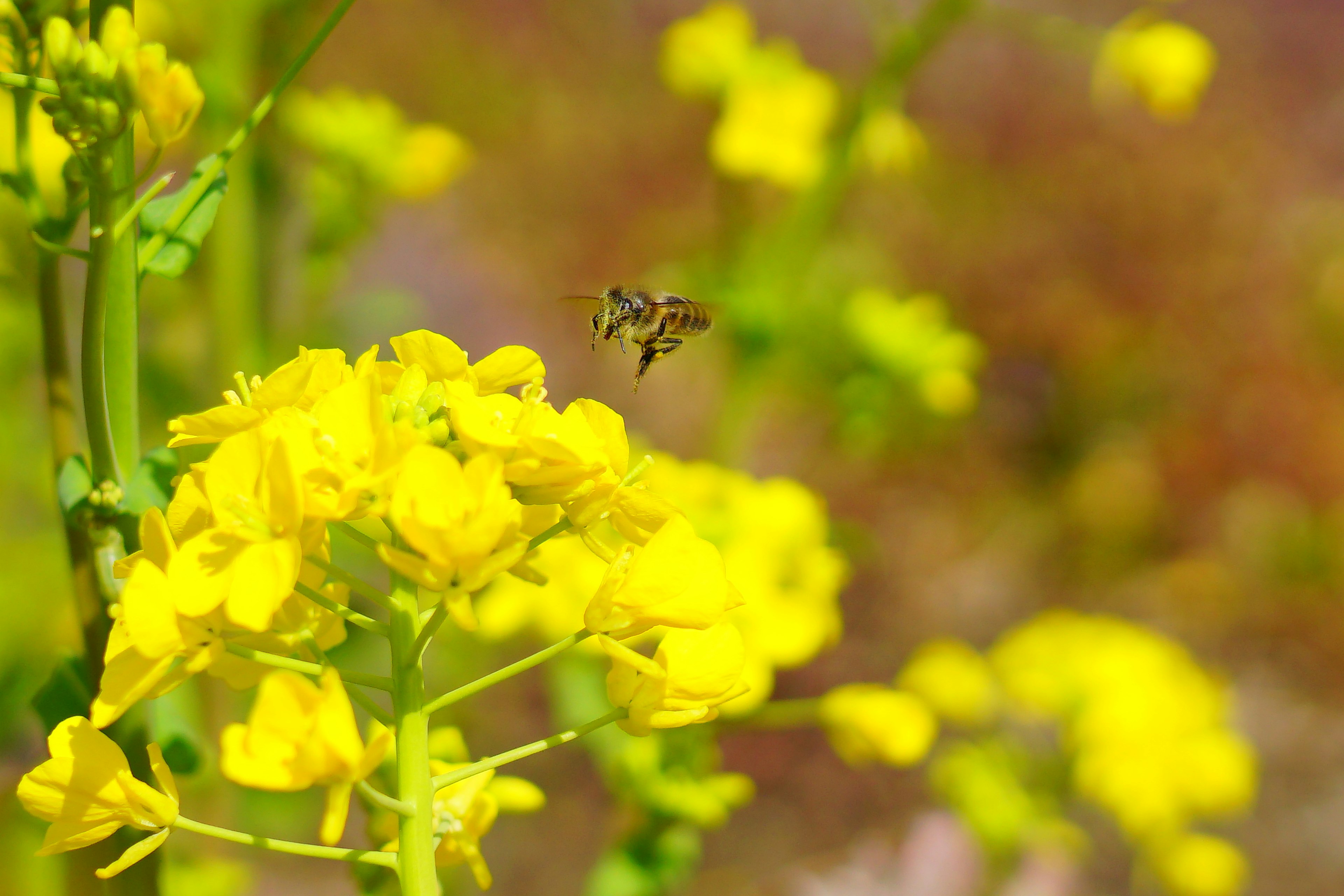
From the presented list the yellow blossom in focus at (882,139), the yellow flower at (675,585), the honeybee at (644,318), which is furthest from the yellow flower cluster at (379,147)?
the yellow flower at (675,585)

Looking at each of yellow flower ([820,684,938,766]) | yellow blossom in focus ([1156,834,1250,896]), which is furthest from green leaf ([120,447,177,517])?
yellow blossom in focus ([1156,834,1250,896])

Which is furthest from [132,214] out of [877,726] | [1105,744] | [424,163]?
[1105,744]

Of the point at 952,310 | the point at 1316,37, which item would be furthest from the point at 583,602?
the point at 1316,37

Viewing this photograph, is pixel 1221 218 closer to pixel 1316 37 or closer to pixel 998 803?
pixel 1316 37

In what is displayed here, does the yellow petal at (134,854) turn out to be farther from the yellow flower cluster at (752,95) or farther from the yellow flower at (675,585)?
the yellow flower cluster at (752,95)

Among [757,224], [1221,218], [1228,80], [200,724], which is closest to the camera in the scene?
[200,724]

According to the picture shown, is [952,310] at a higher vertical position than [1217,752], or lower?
higher
